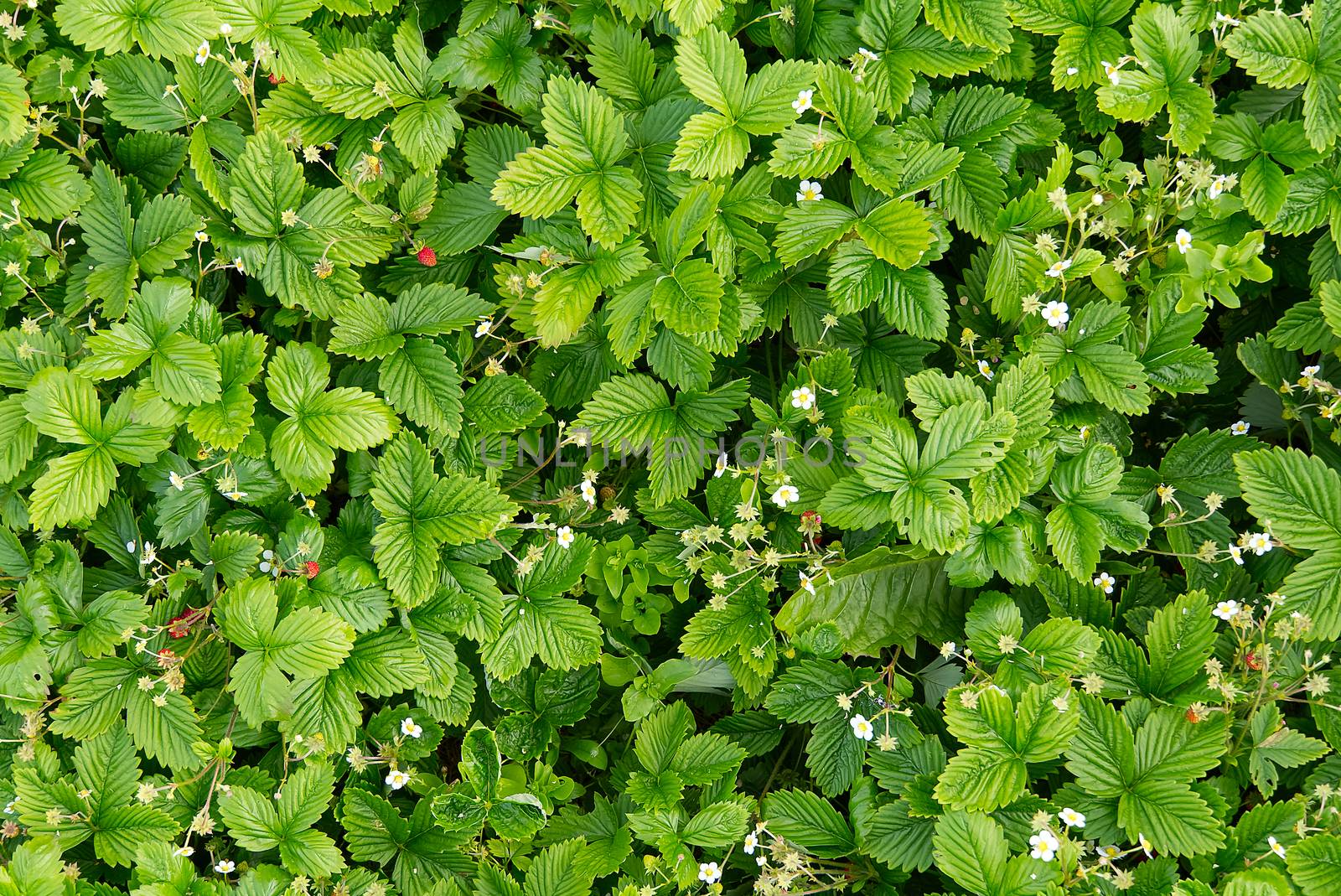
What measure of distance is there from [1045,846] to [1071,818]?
11 cm

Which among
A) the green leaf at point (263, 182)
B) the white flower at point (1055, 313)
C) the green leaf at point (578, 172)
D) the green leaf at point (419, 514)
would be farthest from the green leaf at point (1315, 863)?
the green leaf at point (263, 182)

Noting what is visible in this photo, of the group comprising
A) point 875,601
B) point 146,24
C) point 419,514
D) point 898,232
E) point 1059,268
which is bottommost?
point 875,601

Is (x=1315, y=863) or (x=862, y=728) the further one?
(x=862, y=728)

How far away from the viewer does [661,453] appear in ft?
8.65

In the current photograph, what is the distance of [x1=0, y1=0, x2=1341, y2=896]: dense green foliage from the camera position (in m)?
2.43

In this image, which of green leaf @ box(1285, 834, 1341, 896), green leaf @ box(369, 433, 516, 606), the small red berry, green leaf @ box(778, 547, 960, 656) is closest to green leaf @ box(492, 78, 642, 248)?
green leaf @ box(369, 433, 516, 606)

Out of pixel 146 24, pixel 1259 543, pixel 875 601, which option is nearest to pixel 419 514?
pixel 875 601

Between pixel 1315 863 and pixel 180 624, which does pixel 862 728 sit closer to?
pixel 1315 863

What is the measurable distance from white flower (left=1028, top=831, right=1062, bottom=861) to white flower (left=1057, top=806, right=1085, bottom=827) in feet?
0.16

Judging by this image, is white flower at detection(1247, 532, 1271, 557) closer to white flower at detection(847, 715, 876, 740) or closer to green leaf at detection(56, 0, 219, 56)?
white flower at detection(847, 715, 876, 740)

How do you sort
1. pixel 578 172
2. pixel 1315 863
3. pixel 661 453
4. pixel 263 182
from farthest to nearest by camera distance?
pixel 661 453 → pixel 263 182 → pixel 578 172 → pixel 1315 863

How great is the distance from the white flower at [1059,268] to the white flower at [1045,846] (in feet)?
4.62

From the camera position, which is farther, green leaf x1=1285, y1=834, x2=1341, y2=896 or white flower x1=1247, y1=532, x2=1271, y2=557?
white flower x1=1247, y1=532, x2=1271, y2=557

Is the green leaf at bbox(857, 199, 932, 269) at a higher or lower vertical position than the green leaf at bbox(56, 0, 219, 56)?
lower
